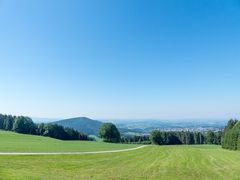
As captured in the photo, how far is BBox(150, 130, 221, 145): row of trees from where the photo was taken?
10862 centimetres

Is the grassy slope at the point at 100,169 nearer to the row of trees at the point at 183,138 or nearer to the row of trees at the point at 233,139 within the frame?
the row of trees at the point at 233,139

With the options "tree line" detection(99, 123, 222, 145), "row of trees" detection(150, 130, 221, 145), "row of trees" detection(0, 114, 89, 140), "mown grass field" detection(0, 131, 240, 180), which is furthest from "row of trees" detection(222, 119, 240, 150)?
"row of trees" detection(0, 114, 89, 140)

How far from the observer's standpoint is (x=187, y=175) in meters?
24.7

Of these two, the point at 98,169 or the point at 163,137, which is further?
the point at 163,137

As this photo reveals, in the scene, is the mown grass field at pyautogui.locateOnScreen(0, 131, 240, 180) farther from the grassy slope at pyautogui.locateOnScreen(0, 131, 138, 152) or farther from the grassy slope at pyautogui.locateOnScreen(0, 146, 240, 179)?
the grassy slope at pyautogui.locateOnScreen(0, 131, 138, 152)

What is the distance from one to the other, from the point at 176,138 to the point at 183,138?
615 cm

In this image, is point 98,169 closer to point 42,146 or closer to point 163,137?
point 42,146

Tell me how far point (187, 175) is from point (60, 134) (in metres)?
85.7

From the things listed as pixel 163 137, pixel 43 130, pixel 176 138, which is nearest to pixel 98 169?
pixel 43 130

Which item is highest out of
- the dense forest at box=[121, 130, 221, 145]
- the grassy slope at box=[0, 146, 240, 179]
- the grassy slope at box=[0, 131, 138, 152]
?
the dense forest at box=[121, 130, 221, 145]

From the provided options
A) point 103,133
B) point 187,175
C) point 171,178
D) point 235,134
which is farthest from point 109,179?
point 103,133

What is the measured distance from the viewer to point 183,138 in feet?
407

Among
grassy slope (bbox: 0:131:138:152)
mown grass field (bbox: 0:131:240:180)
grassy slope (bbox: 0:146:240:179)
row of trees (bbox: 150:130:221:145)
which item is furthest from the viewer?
row of trees (bbox: 150:130:221:145)

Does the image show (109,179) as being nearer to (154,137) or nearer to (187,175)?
(187,175)
